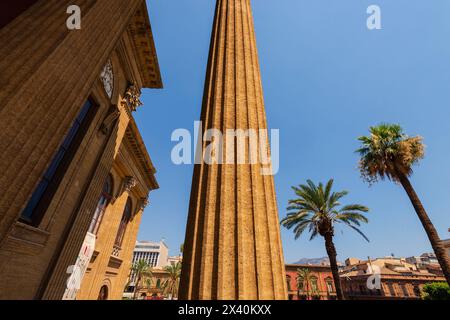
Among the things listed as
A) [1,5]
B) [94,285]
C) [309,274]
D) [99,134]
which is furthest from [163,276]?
[1,5]

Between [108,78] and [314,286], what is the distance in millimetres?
50385

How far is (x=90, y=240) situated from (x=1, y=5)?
418 inches

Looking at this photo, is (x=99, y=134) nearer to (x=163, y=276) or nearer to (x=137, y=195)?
(x=137, y=195)

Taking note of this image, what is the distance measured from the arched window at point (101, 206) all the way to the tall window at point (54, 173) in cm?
547

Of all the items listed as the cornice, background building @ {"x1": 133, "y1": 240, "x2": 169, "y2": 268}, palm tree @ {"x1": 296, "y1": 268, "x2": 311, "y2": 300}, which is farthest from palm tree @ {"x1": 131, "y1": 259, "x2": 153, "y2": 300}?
background building @ {"x1": 133, "y1": 240, "x2": 169, "y2": 268}

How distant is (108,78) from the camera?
11.6 metres

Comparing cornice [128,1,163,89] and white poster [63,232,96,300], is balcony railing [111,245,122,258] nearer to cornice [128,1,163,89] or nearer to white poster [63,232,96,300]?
white poster [63,232,96,300]

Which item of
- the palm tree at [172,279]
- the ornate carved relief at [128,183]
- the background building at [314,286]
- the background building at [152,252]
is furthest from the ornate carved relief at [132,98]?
the background building at [152,252]

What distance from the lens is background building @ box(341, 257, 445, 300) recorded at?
3494 centimetres

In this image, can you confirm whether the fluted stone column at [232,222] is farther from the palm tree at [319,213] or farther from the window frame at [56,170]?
the palm tree at [319,213]

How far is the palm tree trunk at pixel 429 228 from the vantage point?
11734 millimetres

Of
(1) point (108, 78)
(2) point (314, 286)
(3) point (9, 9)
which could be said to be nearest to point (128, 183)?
(1) point (108, 78)

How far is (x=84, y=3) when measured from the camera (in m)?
6.88

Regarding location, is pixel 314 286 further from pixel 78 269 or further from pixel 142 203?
pixel 78 269
